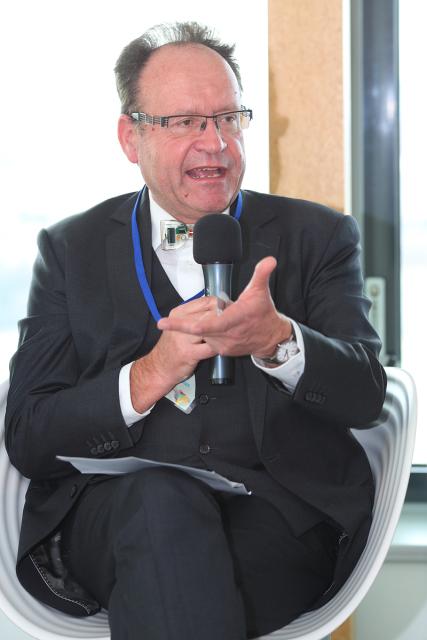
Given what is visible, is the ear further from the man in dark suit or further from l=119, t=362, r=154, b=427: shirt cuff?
l=119, t=362, r=154, b=427: shirt cuff

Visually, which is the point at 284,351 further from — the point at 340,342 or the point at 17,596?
the point at 17,596

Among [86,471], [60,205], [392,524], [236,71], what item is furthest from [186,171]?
[60,205]

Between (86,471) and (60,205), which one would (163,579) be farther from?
(60,205)

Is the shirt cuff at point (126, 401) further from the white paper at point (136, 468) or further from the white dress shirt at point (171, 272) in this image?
the white paper at point (136, 468)

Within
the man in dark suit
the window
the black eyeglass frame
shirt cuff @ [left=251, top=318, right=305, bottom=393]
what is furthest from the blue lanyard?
the window

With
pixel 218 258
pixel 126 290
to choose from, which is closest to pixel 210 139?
pixel 126 290

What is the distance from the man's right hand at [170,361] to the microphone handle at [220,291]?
3cm

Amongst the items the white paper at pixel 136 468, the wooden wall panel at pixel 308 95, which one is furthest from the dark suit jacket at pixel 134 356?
the wooden wall panel at pixel 308 95

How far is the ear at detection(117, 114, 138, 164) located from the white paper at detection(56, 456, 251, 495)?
87 centimetres

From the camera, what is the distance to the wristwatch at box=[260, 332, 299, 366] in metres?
1.73

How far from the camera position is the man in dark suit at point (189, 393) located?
1.58m

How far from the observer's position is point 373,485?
2002mm

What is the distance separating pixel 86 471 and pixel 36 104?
1752 mm

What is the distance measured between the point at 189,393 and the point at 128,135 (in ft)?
2.36
